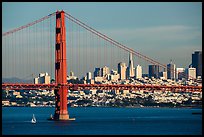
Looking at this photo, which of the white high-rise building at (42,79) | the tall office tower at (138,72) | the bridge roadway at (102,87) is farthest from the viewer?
the tall office tower at (138,72)

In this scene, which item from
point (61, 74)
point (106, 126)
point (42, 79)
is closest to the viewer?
point (61, 74)

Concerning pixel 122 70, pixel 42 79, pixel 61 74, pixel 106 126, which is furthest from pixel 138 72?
pixel 61 74

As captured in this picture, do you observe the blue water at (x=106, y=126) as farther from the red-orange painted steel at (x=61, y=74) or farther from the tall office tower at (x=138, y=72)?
the tall office tower at (x=138, y=72)

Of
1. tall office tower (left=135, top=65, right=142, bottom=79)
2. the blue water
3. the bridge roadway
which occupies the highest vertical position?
tall office tower (left=135, top=65, right=142, bottom=79)

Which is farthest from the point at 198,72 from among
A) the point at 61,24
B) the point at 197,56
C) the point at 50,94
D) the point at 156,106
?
Result: the point at 61,24

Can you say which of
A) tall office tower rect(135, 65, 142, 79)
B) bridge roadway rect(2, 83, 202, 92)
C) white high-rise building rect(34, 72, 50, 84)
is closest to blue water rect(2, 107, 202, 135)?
bridge roadway rect(2, 83, 202, 92)

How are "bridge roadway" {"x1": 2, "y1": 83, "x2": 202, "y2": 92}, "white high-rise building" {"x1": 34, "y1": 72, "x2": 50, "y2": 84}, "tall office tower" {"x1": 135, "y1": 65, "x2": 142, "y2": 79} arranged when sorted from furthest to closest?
"tall office tower" {"x1": 135, "y1": 65, "x2": 142, "y2": 79} → "white high-rise building" {"x1": 34, "y1": 72, "x2": 50, "y2": 84} → "bridge roadway" {"x1": 2, "y1": 83, "x2": 202, "y2": 92}

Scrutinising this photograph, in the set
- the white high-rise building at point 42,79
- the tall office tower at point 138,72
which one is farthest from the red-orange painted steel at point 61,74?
the tall office tower at point 138,72

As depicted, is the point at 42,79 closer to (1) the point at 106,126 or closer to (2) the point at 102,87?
(1) the point at 106,126

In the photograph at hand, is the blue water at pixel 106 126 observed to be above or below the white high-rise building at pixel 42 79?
below

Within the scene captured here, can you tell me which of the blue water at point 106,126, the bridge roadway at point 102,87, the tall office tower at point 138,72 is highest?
the tall office tower at point 138,72

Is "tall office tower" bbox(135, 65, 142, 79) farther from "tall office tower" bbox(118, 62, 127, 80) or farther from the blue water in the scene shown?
the blue water
